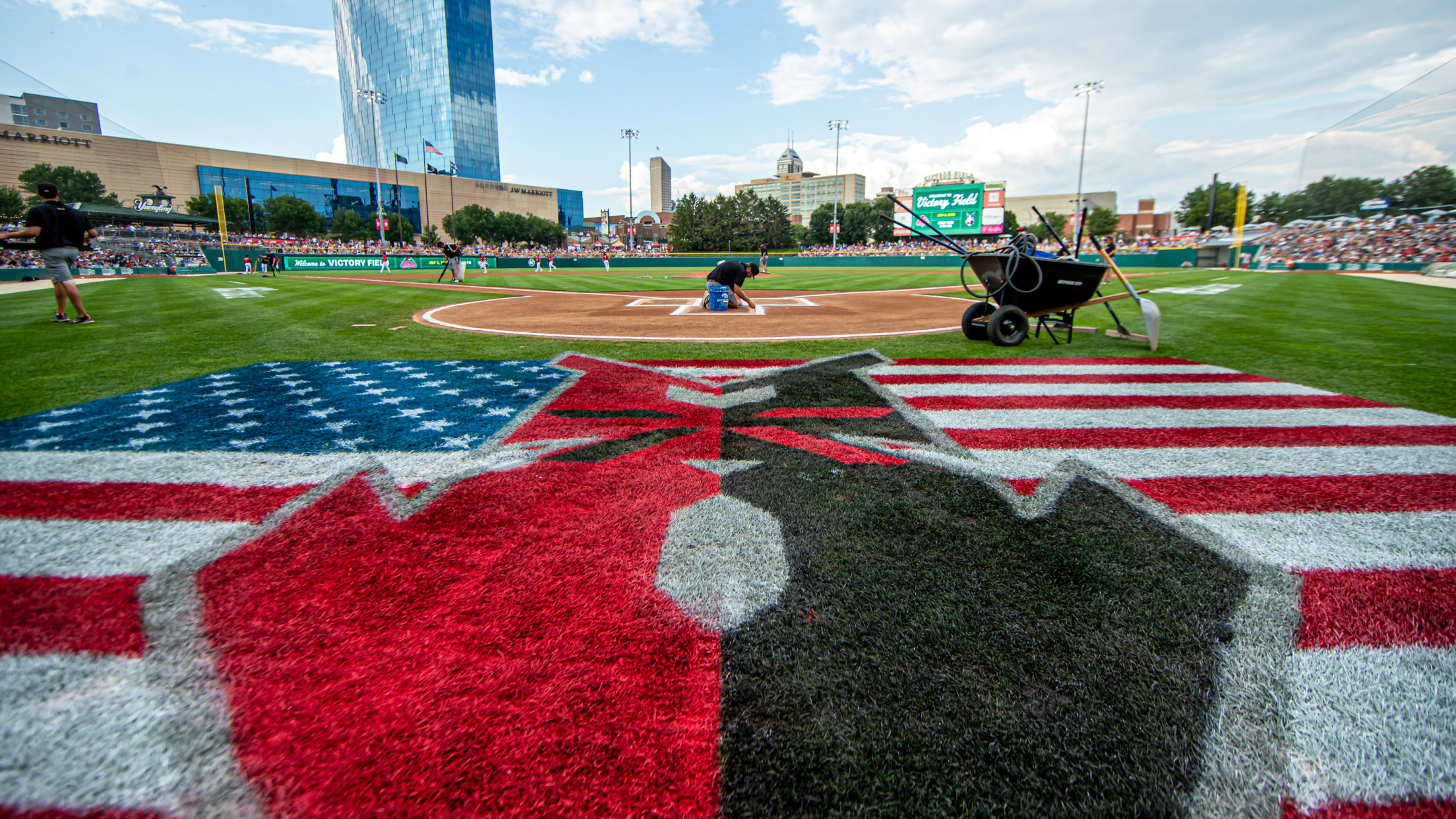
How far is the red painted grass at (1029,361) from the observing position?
21.7ft

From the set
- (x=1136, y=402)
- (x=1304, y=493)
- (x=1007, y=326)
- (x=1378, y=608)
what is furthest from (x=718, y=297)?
(x=1378, y=608)

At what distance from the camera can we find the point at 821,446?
148 inches

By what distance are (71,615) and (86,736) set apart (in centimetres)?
80

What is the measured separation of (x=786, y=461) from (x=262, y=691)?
2.54 metres

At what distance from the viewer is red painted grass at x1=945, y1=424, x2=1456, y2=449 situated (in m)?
3.87

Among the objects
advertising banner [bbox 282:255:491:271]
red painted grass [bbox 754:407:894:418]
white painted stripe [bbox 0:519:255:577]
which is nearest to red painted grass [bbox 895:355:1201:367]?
red painted grass [bbox 754:407:894:418]

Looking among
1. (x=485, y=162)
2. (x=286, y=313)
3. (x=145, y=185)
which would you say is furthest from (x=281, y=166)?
(x=286, y=313)

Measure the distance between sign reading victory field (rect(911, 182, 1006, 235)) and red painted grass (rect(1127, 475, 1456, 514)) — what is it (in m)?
42.7

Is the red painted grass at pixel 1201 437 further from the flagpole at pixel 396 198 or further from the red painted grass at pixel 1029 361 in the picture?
the flagpole at pixel 396 198

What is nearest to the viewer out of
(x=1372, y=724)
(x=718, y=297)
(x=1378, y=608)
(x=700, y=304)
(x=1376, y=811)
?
(x=1376, y=811)

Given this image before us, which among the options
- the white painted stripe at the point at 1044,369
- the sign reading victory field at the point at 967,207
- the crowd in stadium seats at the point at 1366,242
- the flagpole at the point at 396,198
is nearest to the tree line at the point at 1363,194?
the crowd in stadium seats at the point at 1366,242

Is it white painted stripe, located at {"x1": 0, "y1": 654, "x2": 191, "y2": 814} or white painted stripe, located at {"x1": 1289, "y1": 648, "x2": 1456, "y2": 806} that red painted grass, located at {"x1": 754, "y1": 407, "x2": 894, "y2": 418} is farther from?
white painted stripe, located at {"x1": 0, "y1": 654, "x2": 191, "y2": 814}

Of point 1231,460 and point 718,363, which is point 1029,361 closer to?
point 1231,460

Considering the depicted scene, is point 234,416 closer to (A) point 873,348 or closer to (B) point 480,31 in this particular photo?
(A) point 873,348
